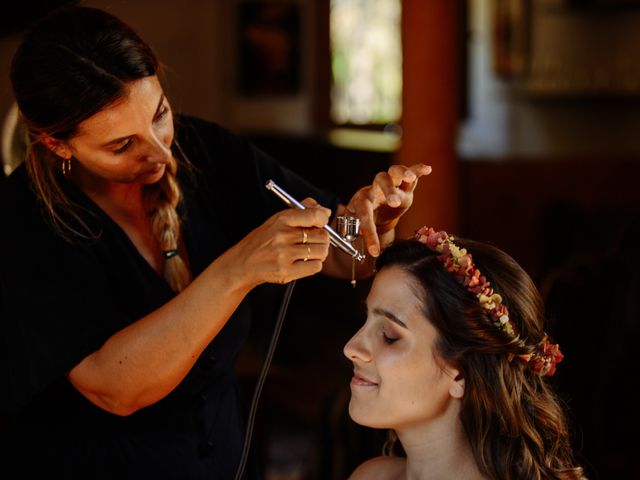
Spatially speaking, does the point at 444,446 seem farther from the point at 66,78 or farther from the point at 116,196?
the point at 66,78

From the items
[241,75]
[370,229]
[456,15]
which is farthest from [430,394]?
[241,75]

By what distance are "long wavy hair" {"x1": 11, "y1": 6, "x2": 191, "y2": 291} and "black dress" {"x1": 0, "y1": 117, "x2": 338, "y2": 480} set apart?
0.04m

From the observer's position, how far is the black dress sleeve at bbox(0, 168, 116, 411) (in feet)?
5.21

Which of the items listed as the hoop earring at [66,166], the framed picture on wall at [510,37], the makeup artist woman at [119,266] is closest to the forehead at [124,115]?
the makeup artist woman at [119,266]

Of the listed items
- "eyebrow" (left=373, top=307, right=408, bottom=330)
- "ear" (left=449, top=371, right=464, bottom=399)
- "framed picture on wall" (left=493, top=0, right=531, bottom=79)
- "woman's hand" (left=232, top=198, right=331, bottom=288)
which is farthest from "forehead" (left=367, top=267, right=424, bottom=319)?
"framed picture on wall" (left=493, top=0, right=531, bottom=79)

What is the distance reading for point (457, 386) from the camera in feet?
5.33

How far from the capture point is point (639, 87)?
7.02 metres

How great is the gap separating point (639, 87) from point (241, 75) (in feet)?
10.2

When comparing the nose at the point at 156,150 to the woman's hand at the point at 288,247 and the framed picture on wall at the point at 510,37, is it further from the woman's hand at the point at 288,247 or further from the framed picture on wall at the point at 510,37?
the framed picture on wall at the point at 510,37

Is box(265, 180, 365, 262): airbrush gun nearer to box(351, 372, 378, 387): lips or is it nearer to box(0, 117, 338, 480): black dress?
box(351, 372, 378, 387): lips

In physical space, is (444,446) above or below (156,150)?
below

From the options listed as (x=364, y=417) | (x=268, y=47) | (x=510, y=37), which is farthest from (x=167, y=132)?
(x=268, y=47)

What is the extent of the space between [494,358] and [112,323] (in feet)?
2.11

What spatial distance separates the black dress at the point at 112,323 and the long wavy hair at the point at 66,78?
39 mm
